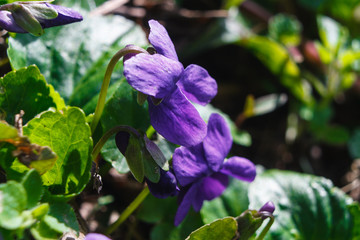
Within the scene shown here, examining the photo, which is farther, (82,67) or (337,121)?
(337,121)

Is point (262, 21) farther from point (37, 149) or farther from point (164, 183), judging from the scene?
point (37, 149)

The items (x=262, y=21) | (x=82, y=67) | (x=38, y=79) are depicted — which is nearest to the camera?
(x=38, y=79)

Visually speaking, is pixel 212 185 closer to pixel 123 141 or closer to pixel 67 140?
pixel 123 141

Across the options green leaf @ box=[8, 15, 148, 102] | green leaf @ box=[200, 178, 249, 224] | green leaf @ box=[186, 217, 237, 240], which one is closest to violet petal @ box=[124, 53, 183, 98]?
green leaf @ box=[186, 217, 237, 240]

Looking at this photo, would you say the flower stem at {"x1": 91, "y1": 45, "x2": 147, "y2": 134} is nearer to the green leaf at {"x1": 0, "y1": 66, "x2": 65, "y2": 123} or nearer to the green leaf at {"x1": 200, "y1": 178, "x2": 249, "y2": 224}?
the green leaf at {"x1": 0, "y1": 66, "x2": 65, "y2": 123}

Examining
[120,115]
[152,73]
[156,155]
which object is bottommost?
[120,115]

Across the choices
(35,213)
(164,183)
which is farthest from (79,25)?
(35,213)

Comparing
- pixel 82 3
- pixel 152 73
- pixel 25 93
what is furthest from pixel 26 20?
pixel 82 3
